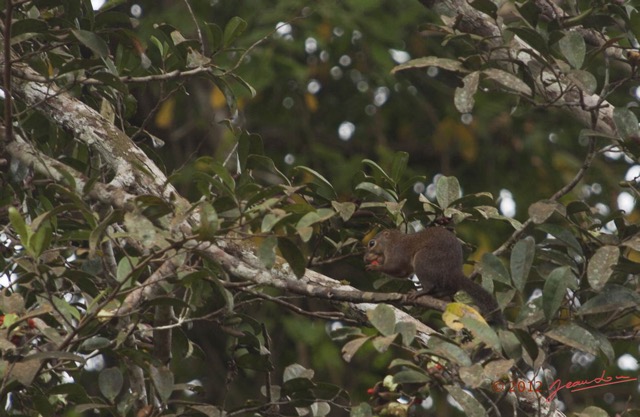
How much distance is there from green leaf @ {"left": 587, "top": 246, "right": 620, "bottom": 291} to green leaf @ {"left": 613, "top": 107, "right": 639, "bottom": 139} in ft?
1.41

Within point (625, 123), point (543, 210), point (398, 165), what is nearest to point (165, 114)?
point (398, 165)

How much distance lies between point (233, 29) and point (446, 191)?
916 mm

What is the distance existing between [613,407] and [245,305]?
455cm

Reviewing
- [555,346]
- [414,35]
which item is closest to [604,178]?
[414,35]

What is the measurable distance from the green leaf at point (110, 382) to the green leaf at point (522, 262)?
1165 millimetres

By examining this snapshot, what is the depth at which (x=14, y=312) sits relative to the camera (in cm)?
272

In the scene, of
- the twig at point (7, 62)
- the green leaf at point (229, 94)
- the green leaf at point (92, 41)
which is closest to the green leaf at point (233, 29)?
the green leaf at point (229, 94)

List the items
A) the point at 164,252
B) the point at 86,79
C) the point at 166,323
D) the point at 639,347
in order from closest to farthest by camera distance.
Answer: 1. the point at 164,252
2. the point at 166,323
3. the point at 86,79
4. the point at 639,347

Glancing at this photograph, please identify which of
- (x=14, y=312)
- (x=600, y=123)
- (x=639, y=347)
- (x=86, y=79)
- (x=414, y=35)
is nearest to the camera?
(x=14, y=312)

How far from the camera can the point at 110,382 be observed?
287cm

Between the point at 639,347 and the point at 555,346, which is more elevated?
the point at 555,346

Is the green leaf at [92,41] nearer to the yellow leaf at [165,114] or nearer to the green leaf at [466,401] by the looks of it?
the green leaf at [466,401]

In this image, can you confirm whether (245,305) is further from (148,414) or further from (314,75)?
(314,75)

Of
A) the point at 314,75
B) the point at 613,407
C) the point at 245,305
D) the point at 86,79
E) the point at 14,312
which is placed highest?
the point at 86,79
